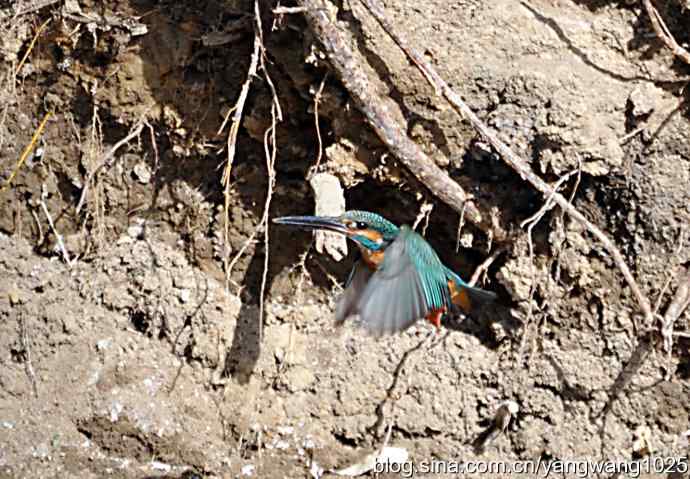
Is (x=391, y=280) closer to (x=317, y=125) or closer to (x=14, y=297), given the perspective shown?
(x=317, y=125)

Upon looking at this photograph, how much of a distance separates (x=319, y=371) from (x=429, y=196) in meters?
0.82

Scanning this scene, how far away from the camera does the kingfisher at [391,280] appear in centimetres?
296

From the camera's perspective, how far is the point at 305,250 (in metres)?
3.78

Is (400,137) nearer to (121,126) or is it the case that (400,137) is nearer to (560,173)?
(560,173)

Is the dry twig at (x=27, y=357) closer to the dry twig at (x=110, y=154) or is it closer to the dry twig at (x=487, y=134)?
the dry twig at (x=110, y=154)

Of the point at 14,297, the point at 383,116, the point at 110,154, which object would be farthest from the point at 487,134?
the point at 14,297

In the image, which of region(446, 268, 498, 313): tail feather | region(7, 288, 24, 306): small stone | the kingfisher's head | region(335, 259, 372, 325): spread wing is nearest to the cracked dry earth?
region(7, 288, 24, 306): small stone

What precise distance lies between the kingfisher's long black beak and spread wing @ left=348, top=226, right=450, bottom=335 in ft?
0.67

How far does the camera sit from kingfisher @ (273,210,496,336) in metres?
2.96

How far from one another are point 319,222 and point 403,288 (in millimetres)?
423

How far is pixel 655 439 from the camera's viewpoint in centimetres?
338

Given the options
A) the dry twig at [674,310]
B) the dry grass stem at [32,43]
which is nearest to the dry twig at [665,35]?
the dry twig at [674,310]

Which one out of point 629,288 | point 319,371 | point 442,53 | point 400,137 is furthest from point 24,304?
point 629,288

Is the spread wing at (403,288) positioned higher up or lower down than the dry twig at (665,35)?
lower down
